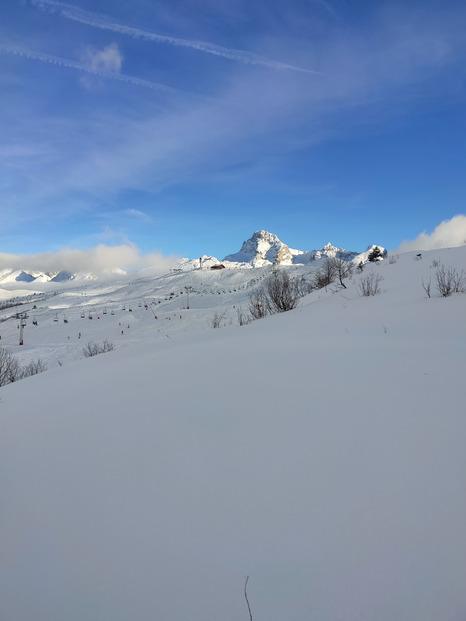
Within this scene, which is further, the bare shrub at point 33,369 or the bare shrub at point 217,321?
the bare shrub at point 33,369

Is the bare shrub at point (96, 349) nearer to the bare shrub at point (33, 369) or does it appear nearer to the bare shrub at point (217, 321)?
the bare shrub at point (33, 369)

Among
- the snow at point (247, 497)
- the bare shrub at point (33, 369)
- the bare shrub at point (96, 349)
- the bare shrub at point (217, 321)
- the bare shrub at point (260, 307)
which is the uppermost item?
the bare shrub at point (260, 307)

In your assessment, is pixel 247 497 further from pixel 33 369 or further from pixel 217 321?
pixel 217 321

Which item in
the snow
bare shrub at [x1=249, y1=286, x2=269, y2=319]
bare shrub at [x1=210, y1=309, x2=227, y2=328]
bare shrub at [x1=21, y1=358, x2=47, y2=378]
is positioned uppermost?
bare shrub at [x1=249, y1=286, x2=269, y2=319]

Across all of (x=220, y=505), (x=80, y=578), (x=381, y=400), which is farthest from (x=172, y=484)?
(x=381, y=400)

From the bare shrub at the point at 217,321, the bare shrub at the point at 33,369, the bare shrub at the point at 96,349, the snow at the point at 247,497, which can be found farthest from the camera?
the bare shrub at the point at 33,369

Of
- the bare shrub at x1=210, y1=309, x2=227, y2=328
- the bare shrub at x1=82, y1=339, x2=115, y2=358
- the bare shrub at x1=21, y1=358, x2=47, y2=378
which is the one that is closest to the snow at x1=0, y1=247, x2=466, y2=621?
the bare shrub at x1=210, y1=309, x2=227, y2=328

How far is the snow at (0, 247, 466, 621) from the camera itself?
1084 millimetres

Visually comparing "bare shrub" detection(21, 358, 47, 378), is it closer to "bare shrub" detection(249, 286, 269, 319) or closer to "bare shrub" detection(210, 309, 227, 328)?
"bare shrub" detection(210, 309, 227, 328)

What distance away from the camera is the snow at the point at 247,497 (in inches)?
42.7

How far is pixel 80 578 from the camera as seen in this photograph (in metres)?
1.20

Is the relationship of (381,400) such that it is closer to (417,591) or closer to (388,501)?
(388,501)

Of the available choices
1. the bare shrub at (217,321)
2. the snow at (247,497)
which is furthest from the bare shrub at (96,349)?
the snow at (247,497)

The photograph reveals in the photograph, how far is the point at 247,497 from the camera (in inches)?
58.7
